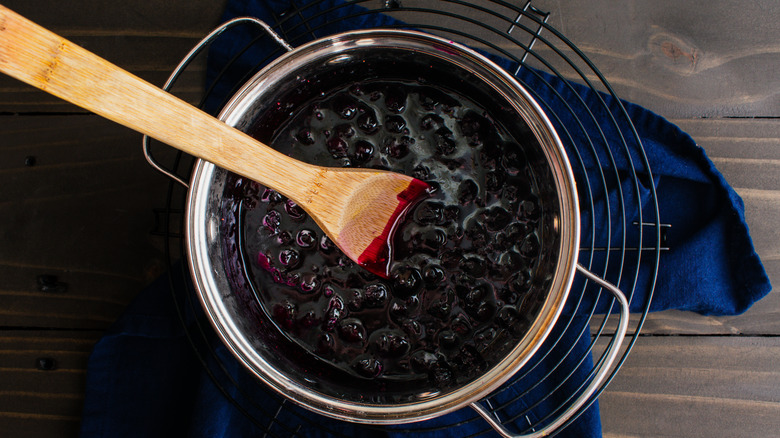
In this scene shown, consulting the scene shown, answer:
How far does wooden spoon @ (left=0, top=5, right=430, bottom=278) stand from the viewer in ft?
1.22

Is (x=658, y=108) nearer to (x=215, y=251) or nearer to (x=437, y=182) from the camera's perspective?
(x=437, y=182)

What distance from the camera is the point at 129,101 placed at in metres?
0.42

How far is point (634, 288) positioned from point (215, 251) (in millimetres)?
575

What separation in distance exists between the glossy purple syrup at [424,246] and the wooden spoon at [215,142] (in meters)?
0.03

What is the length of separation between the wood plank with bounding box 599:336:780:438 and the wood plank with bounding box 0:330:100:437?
0.85 meters

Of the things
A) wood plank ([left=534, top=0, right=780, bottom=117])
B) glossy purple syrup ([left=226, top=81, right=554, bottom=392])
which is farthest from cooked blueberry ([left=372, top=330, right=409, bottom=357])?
wood plank ([left=534, top=0, right=780, bottom=117])

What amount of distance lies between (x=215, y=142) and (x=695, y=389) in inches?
31.9

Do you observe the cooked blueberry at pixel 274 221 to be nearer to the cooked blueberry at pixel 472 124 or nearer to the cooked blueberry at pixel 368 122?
the cooked blueberry at pixel 368 122

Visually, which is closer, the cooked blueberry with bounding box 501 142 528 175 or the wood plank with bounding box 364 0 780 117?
the cooked blueberry with bounding box 501 142 528 175

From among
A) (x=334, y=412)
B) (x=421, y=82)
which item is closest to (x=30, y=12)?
(x=421, y=82)

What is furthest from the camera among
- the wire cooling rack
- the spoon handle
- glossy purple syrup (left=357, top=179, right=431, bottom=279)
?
the wire cooling rack

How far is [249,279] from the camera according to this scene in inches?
24.1

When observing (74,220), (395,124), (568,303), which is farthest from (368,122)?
(74,220)

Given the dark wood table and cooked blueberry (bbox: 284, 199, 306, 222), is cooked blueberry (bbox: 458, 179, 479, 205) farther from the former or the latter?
the dark wood table
